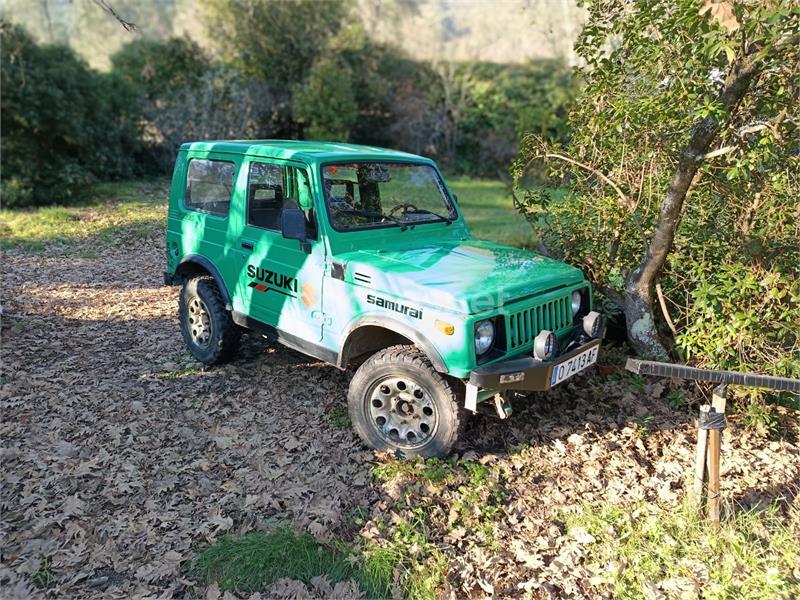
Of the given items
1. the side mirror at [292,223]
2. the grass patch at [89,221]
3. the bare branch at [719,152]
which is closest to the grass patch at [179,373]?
the side mirror at [292,223]

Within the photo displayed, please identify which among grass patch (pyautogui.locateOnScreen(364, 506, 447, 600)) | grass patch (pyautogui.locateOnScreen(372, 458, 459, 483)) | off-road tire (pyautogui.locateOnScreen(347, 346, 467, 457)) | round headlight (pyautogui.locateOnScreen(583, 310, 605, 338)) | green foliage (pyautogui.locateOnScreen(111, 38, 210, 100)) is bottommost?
grass patch (pyautogui.locateOnScreen(364, 506, 447, 600))

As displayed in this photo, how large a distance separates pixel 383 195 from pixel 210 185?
1.68m

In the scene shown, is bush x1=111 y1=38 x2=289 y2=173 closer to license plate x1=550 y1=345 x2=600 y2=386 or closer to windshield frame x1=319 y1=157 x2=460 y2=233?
windshield frame x1=319 y1=157 x2=460 y2=233

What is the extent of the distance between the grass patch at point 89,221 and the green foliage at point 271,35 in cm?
754

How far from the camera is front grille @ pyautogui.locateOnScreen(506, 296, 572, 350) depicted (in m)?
3.79

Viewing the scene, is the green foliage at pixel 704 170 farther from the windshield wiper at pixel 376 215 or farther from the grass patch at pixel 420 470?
the grass patch at pixel 420 470

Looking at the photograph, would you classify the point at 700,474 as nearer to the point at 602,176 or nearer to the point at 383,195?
the point at 602,176

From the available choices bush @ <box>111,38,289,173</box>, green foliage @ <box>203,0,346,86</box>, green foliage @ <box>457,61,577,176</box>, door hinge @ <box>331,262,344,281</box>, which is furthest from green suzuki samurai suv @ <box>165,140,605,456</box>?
green foliage @ <box>457,61,577,176</box>

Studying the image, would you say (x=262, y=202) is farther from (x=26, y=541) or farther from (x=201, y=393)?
(x=26, y=541)

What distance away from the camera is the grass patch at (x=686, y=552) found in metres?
3.09

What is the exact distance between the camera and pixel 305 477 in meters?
4.04

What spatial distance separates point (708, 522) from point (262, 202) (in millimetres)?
3873

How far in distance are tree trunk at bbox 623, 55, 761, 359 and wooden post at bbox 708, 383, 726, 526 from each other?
1.66m

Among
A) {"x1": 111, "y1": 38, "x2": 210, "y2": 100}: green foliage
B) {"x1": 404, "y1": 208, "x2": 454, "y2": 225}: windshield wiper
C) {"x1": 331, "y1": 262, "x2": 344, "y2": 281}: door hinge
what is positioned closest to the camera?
{"x1": 331, "y1": 262, "x2": 344, "y2": 281}: door hinge
